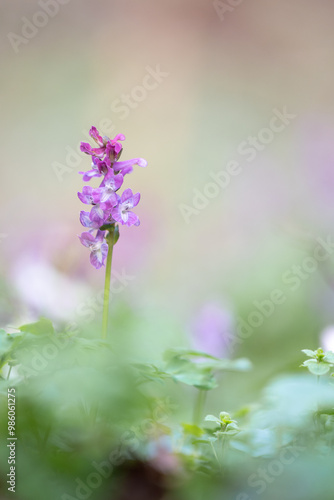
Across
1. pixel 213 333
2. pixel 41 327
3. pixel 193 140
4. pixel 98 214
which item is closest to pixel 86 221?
pixel 98 214

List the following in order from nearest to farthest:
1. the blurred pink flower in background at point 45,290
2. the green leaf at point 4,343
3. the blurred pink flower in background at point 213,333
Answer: the green leaf at point 4,343, the blurred pink flower in background at point 45,290, the blurred pink flower in background at point 213,333

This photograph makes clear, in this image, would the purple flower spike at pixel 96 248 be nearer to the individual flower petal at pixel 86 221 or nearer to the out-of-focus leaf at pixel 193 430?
the individual flower petal at pixel 86 221

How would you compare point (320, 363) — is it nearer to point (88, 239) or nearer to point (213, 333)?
point (88, 239)

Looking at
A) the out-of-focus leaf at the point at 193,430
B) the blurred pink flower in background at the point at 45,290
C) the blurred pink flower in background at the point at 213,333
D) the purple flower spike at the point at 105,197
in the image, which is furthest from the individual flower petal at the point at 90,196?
the blurred pink flower in background at the point at 213,333

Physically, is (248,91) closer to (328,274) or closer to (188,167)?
(188,167)

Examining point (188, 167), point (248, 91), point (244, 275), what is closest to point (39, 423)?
point (244, 275)

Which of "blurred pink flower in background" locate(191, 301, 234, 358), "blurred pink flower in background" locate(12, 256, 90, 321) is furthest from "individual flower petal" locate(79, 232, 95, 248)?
"blurred pink flower in background" locate(191, 301, 234, 358)

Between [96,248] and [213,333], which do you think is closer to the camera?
[96,248]
